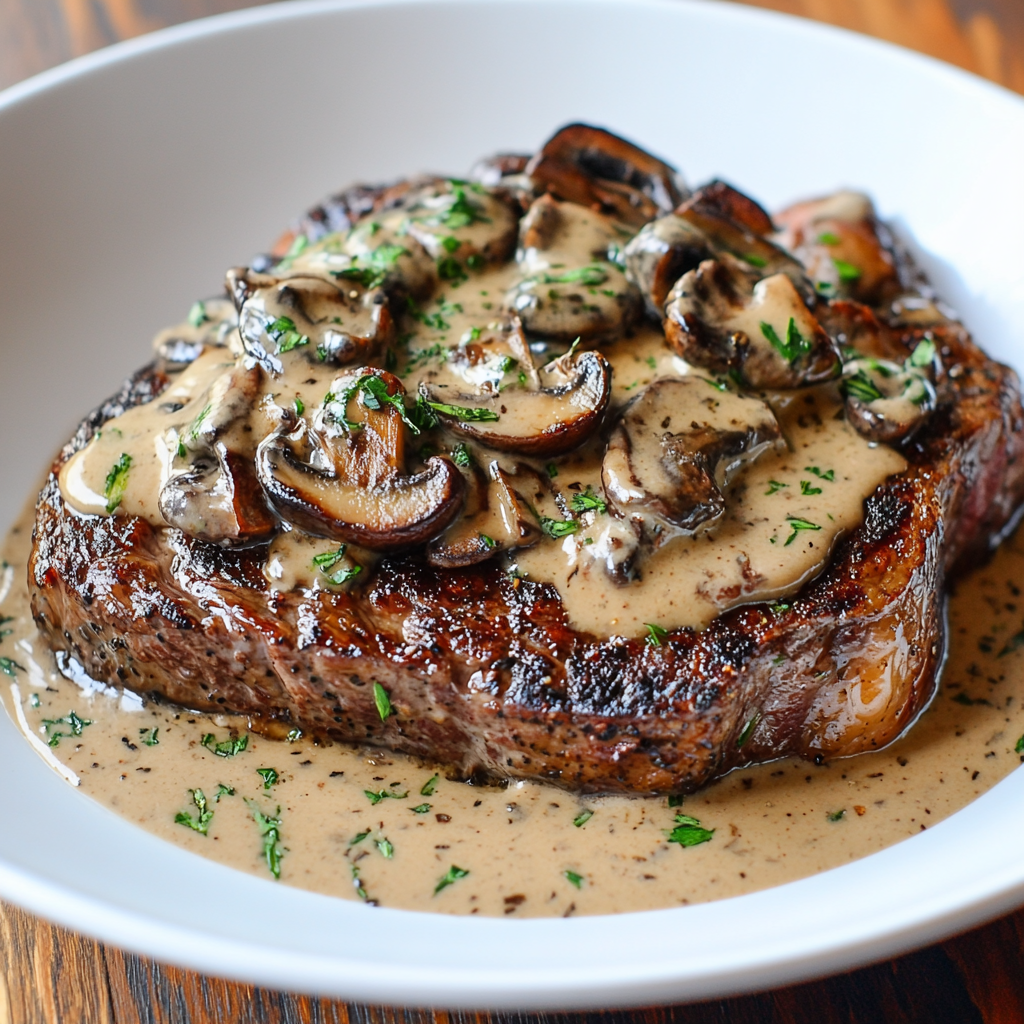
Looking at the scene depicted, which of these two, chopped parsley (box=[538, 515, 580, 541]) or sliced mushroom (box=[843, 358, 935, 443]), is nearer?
chopped parsley (box=[538, 515, 580, 541])

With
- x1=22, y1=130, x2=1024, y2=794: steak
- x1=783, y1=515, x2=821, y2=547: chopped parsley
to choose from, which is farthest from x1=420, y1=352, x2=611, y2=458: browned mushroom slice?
x1=783, y1=515, x2=821, y2=547: chopped parsley

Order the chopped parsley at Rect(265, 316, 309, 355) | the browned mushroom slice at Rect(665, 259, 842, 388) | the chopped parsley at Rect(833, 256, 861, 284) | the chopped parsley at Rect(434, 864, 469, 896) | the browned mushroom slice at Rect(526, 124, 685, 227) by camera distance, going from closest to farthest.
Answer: the chopped parsley at Rect(434, 864, 469, 896) → the chopped parsley at Rect(265, 316, 309, 355) → the browned mushroom slice at Rect(665, 259, 842, 388) → the browned mushroom slice at Rect(526, 124, 685, 227) → the chopped parsley at Rect(833, 256, 861, 284)

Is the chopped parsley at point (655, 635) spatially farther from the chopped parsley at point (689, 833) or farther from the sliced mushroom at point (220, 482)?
the sliced mushroom at point (220, 482)

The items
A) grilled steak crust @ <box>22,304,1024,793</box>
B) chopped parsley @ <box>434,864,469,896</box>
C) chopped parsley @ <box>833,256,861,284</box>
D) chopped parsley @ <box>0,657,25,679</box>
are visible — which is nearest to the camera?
chopped parsley @ <box>434,864,469,896</box>

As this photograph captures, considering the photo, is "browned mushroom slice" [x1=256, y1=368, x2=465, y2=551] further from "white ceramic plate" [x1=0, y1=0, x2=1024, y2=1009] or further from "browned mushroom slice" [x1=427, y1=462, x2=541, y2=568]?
"white ceramic plate" [x1=0, y1=0, x2=1024, y2=1009]

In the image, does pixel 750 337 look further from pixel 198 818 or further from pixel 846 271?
pixel 198 818

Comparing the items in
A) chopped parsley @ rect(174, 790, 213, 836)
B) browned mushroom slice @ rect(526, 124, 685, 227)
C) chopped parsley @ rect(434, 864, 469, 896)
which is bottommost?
chopped parsley @ rect(434, 864, 469, 896)
